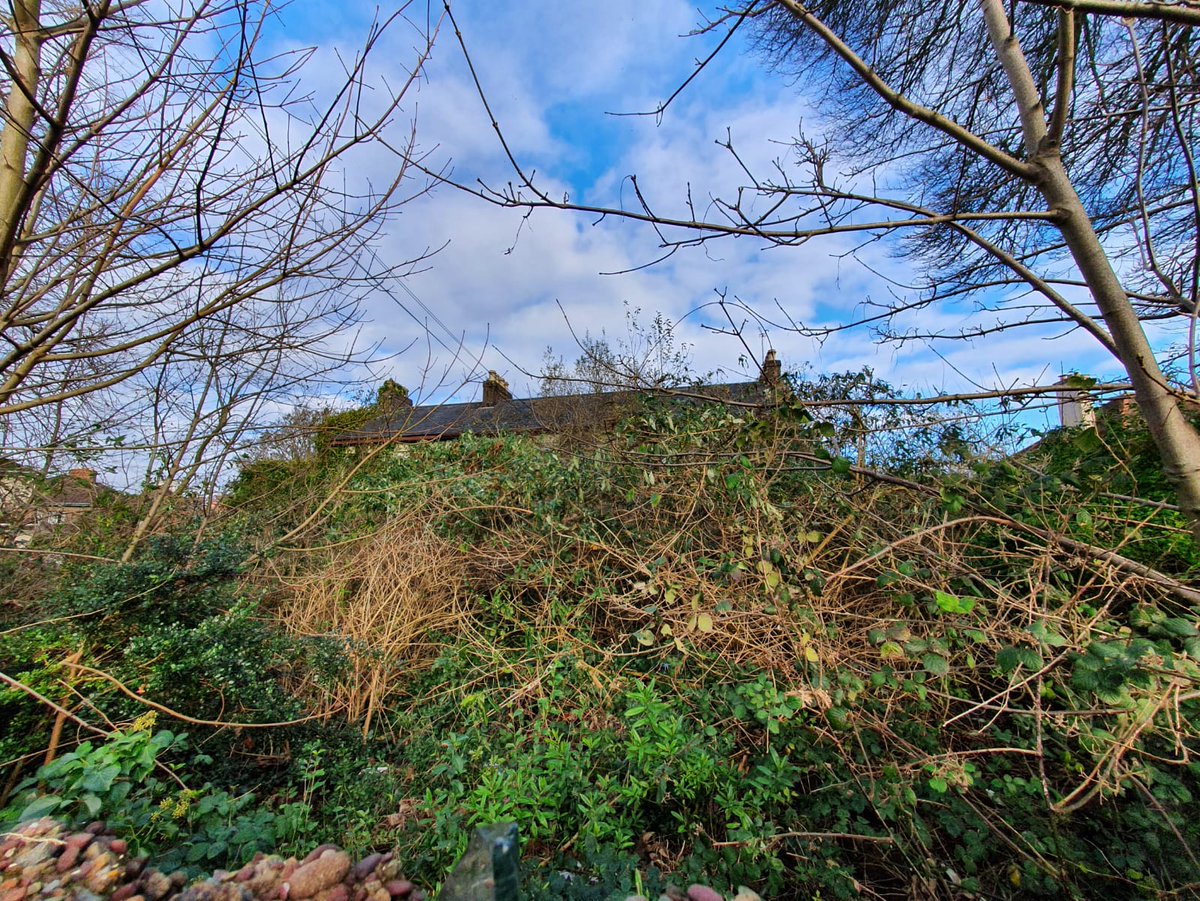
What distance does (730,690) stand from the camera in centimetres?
285

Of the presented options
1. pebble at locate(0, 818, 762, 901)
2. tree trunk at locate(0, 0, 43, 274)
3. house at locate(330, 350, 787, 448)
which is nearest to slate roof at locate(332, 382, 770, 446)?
house at locate(330, 350, 787, 448)

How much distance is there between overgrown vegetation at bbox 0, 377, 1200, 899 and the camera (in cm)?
193

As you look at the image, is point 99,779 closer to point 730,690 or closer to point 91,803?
point 91,803

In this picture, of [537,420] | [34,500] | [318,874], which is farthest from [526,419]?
[318,874]

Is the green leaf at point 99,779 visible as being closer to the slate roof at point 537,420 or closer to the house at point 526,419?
the house at point 526,419

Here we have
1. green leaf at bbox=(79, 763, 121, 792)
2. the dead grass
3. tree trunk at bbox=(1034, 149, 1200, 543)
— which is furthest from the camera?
the dead grass

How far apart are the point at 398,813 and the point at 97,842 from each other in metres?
1.07

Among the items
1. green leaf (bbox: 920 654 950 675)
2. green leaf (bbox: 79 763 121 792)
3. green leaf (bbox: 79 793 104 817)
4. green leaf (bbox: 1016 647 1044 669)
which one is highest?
green leaf (bbox: 1016 647 1044 669)

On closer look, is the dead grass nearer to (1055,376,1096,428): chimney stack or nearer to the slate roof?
the slate roof

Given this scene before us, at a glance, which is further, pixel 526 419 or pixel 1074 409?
pixel 526 419

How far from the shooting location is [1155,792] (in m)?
1.97

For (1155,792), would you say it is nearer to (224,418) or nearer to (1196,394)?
(1196,394)

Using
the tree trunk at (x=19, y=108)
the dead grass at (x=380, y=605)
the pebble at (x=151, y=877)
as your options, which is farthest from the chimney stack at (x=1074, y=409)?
the tree trunk at (x=19, y=108)

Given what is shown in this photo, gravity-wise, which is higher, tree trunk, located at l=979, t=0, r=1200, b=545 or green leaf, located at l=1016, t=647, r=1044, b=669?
tree trunk, located at l=979, t=0, r=1200, b=545
